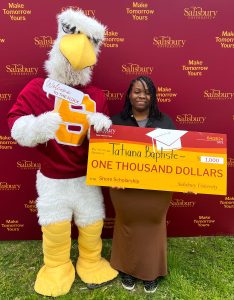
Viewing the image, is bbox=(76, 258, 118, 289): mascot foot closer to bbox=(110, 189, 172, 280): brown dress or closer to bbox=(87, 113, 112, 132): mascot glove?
bbox=(110, 189, 172, 280): brown dress

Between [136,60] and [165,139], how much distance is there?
947mm

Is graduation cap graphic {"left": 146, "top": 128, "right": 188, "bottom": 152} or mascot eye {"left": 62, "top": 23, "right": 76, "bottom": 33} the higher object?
mascot eye {"left": 62, "top": 23, "right": 76, "bottom": 33}

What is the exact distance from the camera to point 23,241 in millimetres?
3268

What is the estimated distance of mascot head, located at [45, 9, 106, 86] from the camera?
7.17 feet

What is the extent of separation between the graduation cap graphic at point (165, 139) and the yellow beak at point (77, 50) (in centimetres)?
67

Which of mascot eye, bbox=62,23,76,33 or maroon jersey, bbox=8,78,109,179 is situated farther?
maroon jersey, bbox=8,78,109,179

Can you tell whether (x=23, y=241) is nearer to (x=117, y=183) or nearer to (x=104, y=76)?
(x=117, y=183)

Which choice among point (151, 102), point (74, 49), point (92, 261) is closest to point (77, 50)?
point (74, 49)

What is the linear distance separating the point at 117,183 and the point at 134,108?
61 centimetres

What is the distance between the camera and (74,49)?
2174mm

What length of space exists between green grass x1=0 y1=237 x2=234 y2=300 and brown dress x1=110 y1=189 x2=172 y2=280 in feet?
0.53

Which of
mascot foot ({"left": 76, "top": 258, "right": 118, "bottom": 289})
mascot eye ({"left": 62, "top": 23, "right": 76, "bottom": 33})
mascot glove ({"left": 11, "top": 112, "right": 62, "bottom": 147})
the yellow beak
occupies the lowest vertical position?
mascot foot ({"left": 76, "top": 258, "right": 118, "bottom": 289})

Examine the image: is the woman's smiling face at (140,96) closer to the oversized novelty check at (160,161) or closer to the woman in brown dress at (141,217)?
the woman in brown dress at (141,217)

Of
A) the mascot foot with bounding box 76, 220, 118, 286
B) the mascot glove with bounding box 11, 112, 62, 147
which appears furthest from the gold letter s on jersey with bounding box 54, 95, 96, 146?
the mascot foot with bounding box 76, 220, 118, 286
